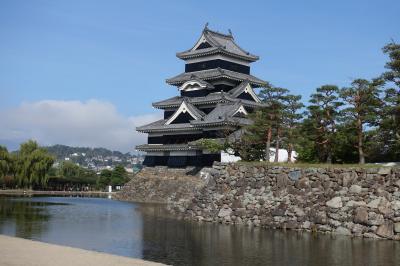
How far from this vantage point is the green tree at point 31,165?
165 ft

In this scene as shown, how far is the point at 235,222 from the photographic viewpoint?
21234mm

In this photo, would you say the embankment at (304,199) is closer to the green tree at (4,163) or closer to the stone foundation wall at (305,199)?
the stone foundation wall at (305,199)

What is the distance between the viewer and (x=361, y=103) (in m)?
21.4

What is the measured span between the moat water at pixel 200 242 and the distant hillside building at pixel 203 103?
14.9m

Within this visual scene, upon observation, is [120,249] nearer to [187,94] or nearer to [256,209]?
[256,209]

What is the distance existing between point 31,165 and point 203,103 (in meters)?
21.7

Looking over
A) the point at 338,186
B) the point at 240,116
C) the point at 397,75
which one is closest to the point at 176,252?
the point at 338,186

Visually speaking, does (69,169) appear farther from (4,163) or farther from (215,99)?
(215,99)

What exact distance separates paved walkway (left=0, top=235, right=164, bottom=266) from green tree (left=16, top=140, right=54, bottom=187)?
3971 centimetres

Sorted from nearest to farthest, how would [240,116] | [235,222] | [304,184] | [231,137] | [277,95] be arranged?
[304,184], [235,222], [277,95], [231,137], [240,116]

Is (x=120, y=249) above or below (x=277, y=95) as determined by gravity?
below

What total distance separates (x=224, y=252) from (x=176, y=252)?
4.16 ft

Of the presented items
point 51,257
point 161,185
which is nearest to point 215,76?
point 161,185

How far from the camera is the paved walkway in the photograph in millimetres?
10234
